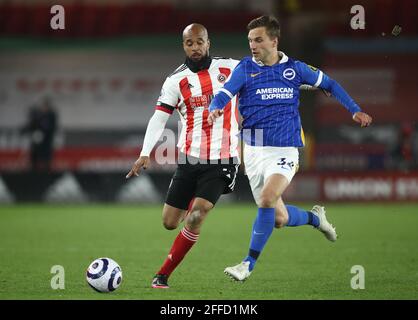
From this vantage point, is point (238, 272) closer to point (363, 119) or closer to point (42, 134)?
point (363, 119)

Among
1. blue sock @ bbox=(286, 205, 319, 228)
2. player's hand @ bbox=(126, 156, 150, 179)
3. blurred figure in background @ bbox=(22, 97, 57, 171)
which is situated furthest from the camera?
blurred figure in background @ bbox=(22, 97, 57, 171)

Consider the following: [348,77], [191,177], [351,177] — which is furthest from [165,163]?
[191,177]

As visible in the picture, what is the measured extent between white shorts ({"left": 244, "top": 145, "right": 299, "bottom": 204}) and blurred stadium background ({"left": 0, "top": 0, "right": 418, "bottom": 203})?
11355mm

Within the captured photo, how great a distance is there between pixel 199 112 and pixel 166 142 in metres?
10.7

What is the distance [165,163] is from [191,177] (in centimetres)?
1258

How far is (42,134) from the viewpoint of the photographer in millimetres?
20188

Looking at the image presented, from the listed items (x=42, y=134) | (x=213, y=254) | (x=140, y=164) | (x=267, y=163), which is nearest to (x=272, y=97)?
(x=267, y=163)

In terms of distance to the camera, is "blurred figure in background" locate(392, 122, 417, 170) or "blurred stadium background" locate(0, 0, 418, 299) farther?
"blurred figure in background" locate(392, 122, 417, 170)

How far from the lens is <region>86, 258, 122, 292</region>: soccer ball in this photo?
276 inches

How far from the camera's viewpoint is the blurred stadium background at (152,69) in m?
22.0

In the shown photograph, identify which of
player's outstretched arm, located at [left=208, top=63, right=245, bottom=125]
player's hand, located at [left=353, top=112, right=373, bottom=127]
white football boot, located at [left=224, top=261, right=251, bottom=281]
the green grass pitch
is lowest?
the green grass pitch

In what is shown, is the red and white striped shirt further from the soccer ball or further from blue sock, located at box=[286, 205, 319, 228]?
the soccer ball

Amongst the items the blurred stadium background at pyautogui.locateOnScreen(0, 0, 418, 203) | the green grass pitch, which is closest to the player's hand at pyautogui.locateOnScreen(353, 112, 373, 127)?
the green grass pitch

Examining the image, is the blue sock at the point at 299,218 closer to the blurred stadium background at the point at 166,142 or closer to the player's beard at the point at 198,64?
the blurred stadium background at the point at 166,142
